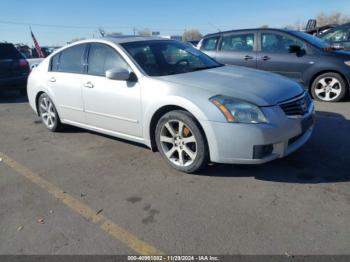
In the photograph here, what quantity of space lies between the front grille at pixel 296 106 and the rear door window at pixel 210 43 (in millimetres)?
4739

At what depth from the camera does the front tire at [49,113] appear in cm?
556

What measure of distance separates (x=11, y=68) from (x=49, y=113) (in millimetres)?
4864

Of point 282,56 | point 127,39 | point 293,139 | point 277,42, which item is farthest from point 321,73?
point 127,39

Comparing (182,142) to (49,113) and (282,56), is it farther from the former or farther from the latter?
(282,56)

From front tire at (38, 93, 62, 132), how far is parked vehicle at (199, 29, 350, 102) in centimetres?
425

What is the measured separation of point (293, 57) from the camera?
23.5ft

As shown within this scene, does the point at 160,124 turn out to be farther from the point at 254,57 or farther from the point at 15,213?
the point at 254,57

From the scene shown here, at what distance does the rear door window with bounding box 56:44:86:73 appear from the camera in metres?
4.86

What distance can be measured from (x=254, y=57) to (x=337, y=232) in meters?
5.59

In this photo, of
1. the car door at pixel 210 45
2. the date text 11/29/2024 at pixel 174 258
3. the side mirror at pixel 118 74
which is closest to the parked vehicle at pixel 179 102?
the side mirror at pixel 118 74

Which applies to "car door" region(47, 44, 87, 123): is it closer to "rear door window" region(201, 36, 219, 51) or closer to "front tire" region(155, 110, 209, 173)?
"front tire" region(155, 110, 209, 173)

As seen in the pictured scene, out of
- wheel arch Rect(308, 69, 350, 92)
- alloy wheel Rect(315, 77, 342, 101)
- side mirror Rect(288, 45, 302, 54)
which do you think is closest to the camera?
wheel arch Rect(308, 69, 350, 92)

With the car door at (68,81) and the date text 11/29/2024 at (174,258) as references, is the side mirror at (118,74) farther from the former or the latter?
the date text 11/29/2024 at (174,258)

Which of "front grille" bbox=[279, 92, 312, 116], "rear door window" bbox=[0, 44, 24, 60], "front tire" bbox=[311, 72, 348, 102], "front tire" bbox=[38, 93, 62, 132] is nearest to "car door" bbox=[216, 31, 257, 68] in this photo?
"front tire" bbox=[311, 72, 348, 102]
